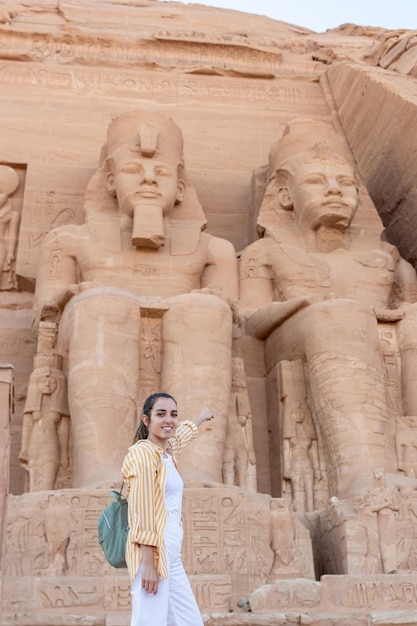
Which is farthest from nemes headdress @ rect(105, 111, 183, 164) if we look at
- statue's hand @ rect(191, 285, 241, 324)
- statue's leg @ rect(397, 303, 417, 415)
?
statue's leg @ rect(397, 303, 417, 415)

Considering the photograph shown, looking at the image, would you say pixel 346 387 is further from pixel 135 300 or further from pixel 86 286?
pixel 86 286

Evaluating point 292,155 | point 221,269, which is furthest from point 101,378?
point 292,155

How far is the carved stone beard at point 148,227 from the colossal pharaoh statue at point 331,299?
0.75 m

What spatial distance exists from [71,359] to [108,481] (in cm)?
85

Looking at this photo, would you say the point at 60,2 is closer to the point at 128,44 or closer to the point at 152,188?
the point at 128,44

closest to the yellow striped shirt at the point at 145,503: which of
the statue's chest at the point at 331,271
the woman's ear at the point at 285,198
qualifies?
the statue's chest at the point at 331,271

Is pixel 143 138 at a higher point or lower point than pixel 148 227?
higher

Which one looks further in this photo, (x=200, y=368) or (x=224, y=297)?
(x=224, y=297)

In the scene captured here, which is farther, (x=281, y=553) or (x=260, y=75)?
(x=260, y=75)

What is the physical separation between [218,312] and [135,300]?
0.47m

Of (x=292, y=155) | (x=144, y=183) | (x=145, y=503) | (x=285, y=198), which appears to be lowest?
(x=145, y=503)

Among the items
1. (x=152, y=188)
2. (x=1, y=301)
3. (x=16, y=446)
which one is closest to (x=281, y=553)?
(x=16, y=446)

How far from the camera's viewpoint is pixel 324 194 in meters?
6.44

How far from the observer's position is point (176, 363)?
5.02 m
